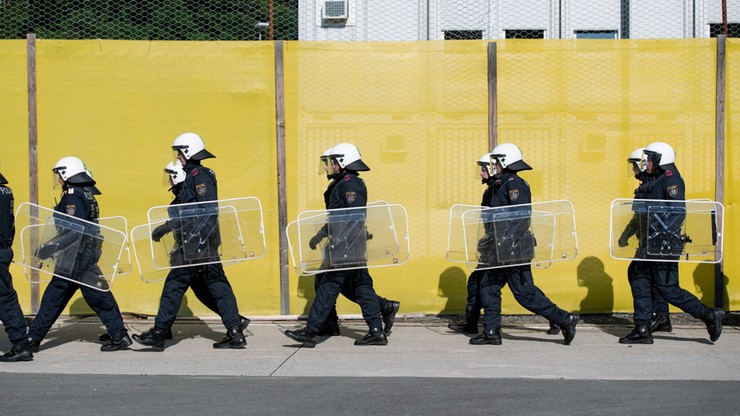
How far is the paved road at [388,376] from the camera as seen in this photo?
6.79 metres

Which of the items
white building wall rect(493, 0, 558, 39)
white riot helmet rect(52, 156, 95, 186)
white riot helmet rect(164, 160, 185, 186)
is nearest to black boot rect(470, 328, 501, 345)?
white riot helmet rect(164, 160, 185, 186)

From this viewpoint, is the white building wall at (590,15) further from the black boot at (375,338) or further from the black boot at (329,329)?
the black boot at (375,338)

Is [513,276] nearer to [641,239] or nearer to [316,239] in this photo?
[641,239]

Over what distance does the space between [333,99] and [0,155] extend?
321 centimetres

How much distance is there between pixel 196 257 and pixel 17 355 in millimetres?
1564

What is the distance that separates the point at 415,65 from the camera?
10.3 meters

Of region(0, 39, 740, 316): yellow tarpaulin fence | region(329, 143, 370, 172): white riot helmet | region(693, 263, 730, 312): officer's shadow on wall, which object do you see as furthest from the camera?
region(693, 263, 730, 312): officer's shadow on wall

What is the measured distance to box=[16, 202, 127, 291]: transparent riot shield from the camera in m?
8.57

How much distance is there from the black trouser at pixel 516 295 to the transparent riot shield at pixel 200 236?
191 centimetres

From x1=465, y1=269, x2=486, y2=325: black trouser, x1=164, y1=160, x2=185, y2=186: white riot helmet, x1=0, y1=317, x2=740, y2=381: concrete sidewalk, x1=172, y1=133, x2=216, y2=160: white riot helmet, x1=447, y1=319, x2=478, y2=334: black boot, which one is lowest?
x1=0, y1=317, x2=740, y2=381: concrete sidewalk

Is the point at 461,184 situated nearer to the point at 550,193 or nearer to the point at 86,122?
the point at 550,193

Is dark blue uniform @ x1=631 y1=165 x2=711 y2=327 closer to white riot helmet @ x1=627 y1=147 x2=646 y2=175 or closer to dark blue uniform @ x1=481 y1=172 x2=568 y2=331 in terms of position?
white riot helmet @ x1=627 y1=147 x2=646 y2=175

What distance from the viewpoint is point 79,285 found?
8.66 metres

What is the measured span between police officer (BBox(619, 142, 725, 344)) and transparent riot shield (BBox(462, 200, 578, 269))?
0.62 metres
